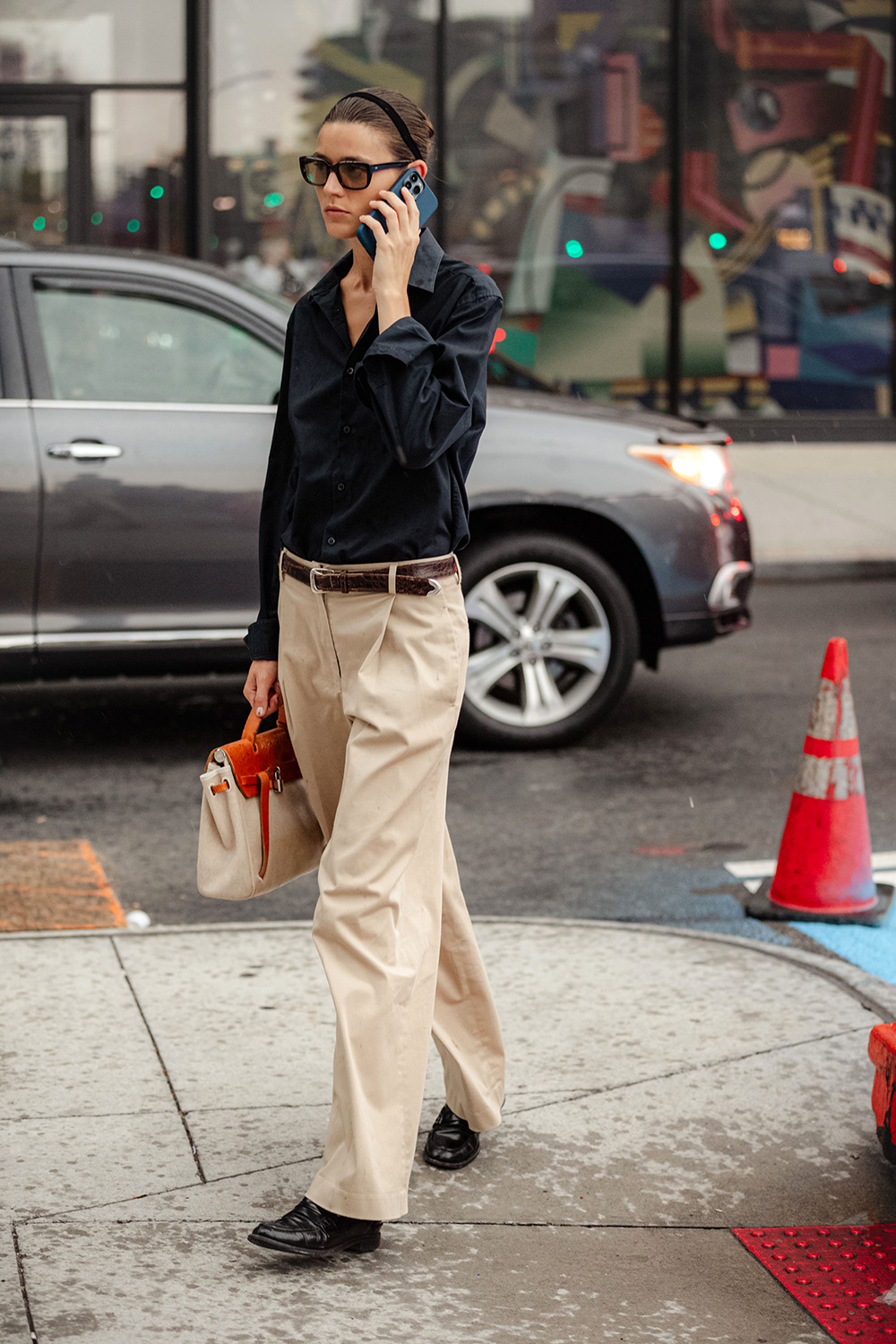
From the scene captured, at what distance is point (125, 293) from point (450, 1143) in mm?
4111

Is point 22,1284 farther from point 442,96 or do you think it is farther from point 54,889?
point 442,96

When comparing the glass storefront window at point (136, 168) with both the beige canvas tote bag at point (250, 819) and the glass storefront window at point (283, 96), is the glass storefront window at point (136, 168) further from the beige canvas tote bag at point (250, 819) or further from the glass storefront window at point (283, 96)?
the beige canvas tote bag at point (250, 819)

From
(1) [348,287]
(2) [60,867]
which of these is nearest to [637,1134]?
A: (1) [348,287]

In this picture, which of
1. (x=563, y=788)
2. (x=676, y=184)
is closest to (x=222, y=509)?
(x=563, y=788)

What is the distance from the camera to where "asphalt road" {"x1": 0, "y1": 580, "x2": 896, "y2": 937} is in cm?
535

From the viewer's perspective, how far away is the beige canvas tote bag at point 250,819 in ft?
10.5

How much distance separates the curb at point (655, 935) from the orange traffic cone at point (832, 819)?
0.30 meters

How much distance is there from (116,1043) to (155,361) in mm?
3316

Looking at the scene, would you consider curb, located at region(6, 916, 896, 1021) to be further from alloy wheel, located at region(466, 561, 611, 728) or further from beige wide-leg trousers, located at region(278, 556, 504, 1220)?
alloy wheel, located at region(466, 561, 611, 728)

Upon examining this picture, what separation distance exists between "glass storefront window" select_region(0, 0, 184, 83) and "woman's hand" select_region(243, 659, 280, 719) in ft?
40.2

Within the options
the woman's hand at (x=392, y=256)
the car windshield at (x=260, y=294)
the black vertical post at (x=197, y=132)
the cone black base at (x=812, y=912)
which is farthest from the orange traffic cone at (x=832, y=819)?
the black vertical post at (x=197, y=132)

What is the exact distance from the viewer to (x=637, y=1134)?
3537 mm

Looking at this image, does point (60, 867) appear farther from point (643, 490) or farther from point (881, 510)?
point (881, 510)

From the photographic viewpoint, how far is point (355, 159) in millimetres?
2971
